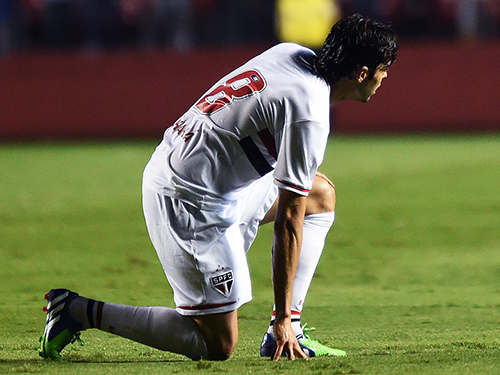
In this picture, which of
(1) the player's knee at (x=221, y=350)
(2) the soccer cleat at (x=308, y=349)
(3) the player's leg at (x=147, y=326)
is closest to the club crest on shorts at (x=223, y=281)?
(3) the player's leg at (x=147, y=326)

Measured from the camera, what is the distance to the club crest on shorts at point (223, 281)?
4066mm

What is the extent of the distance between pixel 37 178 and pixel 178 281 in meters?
9.02

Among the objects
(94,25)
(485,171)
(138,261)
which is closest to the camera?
(138,261)

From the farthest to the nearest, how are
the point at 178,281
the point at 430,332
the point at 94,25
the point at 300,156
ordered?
the point at 94,25, the point at 430,332, the point at 178,281, the point at 300,156

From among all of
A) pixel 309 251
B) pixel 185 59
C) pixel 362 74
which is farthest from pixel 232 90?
pixel 185 59

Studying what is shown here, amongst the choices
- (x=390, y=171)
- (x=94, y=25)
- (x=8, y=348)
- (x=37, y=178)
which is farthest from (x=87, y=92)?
(x=8, y=348)

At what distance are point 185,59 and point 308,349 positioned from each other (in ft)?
49.5

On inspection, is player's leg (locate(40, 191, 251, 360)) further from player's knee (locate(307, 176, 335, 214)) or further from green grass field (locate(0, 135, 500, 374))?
player's knee (locate(307, 176, 335, 214))

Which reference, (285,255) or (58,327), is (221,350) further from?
(58,327)

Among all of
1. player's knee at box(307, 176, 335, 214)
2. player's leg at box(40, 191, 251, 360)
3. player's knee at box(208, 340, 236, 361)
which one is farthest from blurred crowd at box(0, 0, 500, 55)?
player's knee at box(208, 340, 236, 361)

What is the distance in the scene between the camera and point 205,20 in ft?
60.2

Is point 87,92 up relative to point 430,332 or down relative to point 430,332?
down

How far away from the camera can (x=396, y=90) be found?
19.0 meters

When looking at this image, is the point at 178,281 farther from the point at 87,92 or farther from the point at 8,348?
the point at 87,92
